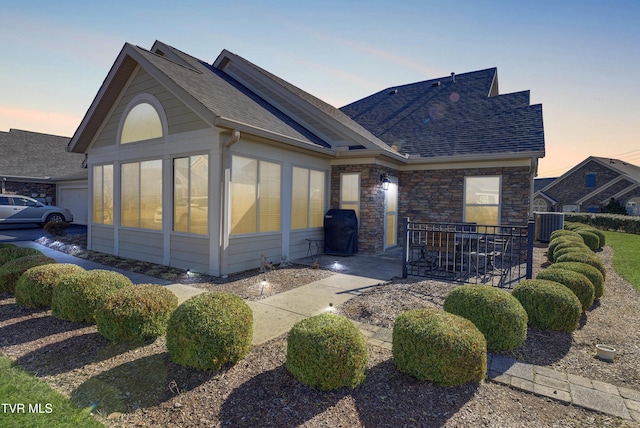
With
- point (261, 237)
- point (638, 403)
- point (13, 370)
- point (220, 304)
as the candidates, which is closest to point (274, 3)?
point (261, 237)

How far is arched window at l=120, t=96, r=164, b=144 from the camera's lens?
8141 mm

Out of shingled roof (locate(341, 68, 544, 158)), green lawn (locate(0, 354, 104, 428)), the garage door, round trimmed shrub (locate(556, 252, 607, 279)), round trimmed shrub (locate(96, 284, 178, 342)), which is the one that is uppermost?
shingled roof (locate(341, 68, 544, 158))

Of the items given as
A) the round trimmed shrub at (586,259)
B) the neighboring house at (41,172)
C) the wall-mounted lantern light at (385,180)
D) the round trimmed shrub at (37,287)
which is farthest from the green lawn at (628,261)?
the neighboring house at (41,172)

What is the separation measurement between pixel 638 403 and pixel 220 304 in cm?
379

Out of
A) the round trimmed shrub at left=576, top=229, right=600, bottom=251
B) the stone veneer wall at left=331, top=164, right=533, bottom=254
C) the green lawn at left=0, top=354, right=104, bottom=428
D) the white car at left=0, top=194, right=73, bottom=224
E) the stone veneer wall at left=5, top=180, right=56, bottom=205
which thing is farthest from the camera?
the stone veneer wall at left=5, top=180, right=56, bottom=205

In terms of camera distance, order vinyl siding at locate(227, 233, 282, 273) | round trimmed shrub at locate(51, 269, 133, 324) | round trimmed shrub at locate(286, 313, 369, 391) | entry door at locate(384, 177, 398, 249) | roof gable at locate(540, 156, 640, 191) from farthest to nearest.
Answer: roof gable at locate(540, 156, 640, 191) → entry door at locate(384, 177, 398, 249) → vinyl siding at locate(227, 233, 282, 273) → round trimmed shrub at locate(51, 269, 133, 324) → round trimmed shrub at locate(286, 313, 369, 391)

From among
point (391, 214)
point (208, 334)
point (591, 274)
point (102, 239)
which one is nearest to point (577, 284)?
point (591, 274)

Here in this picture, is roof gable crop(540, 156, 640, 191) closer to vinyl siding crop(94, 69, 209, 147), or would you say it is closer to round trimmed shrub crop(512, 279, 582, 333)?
round trimmed shrub crop(512, 279, 582, 333)

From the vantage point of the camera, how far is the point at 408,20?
8078mm

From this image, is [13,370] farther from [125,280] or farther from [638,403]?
[638,403]

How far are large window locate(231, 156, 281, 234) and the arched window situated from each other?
244 cm

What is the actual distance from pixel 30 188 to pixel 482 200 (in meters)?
23.8

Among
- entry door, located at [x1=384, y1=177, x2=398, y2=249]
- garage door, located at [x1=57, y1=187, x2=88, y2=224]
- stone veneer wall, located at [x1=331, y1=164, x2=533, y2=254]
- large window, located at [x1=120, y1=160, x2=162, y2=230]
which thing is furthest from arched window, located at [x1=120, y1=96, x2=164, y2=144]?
garage door, located at [x1=57, y1=187, x2=88, y2=224]

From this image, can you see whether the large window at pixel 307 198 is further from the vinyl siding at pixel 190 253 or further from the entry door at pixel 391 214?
the vinyl siding at pixel 190 253
